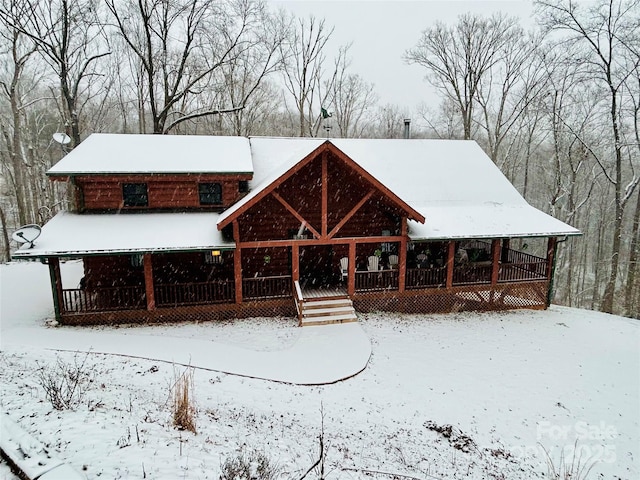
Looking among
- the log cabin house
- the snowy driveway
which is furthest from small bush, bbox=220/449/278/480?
the log cabin house

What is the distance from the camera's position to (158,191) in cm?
1420

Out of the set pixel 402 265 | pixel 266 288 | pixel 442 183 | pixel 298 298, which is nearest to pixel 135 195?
pixel 266 288

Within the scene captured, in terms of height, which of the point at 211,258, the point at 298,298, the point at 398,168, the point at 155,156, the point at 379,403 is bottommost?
the point at 379,403

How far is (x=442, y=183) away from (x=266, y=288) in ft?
31.3

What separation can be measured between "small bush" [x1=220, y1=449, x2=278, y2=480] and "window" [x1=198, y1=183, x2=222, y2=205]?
1072cm

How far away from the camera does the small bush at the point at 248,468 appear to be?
4930 mm

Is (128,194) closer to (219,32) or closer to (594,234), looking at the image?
(219,32)

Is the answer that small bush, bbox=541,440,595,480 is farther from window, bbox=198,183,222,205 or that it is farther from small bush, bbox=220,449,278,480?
window, bbox=198,183,222,205

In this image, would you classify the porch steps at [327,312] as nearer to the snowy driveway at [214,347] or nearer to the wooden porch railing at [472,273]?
the snowy driveway at [214,347]

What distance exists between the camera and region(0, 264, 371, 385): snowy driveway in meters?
9.88

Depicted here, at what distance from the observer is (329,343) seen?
11.5m

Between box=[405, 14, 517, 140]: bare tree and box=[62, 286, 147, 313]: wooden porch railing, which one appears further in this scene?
box=[405, 14, 517, 140]: bare tree

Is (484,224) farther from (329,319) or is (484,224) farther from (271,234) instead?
(271,234)

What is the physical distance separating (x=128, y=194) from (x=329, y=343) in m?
9.63
